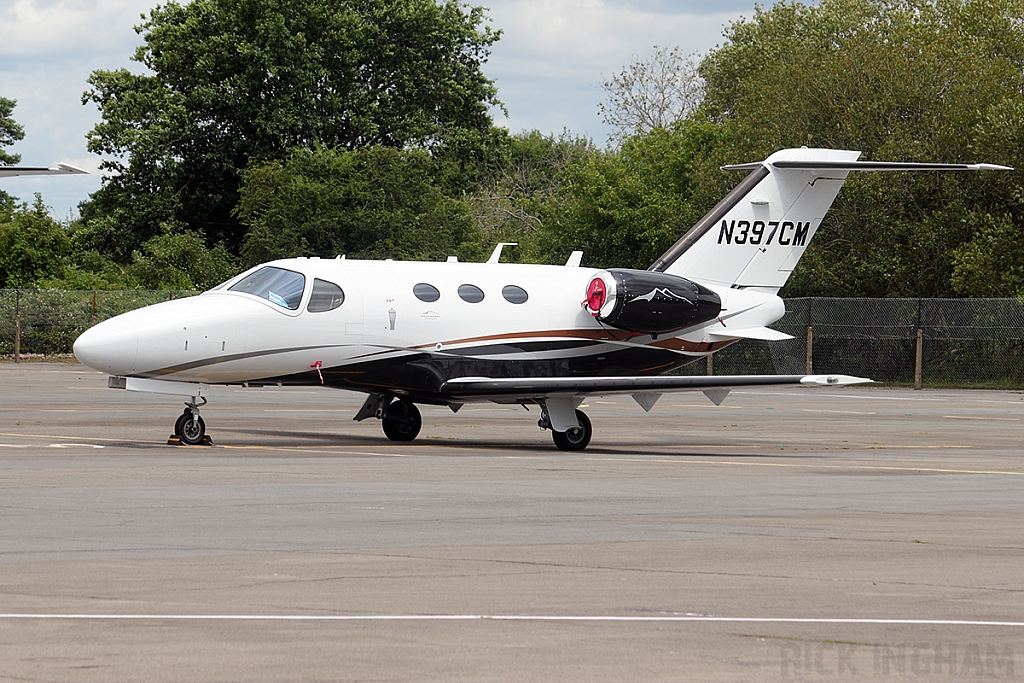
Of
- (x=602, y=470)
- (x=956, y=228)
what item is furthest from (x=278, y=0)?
(x=602, y=470)

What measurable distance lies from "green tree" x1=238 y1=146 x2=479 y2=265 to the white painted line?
46445mm

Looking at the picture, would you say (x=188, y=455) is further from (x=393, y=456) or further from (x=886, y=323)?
(x=886, y=323)

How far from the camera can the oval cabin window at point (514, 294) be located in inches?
825

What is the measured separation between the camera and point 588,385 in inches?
761

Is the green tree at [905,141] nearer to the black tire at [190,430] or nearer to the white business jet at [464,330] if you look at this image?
the white business jet at [464,330]

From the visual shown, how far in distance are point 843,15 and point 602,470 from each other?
6845 cm

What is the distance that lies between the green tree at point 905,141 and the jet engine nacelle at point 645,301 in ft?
79.5

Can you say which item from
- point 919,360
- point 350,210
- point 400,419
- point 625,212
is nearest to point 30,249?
point 350,210

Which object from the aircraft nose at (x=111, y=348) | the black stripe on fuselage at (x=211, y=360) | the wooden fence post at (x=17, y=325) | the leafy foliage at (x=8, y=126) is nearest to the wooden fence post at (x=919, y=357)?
the black stripe on fuselage at (x=211, y=360)

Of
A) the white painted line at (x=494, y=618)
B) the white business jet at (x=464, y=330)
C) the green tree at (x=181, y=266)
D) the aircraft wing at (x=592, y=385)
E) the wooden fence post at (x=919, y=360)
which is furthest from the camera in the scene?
the green tree at (x=181, y=266)

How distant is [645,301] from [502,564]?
12153mm

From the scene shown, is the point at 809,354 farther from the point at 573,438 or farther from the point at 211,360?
the point at 211,360

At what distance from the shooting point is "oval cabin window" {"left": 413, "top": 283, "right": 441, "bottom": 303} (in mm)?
20344

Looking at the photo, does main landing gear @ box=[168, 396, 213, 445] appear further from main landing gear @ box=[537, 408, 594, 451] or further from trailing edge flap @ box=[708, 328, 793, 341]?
trailing edge flap @ box=[708, 328, 793, 341]
